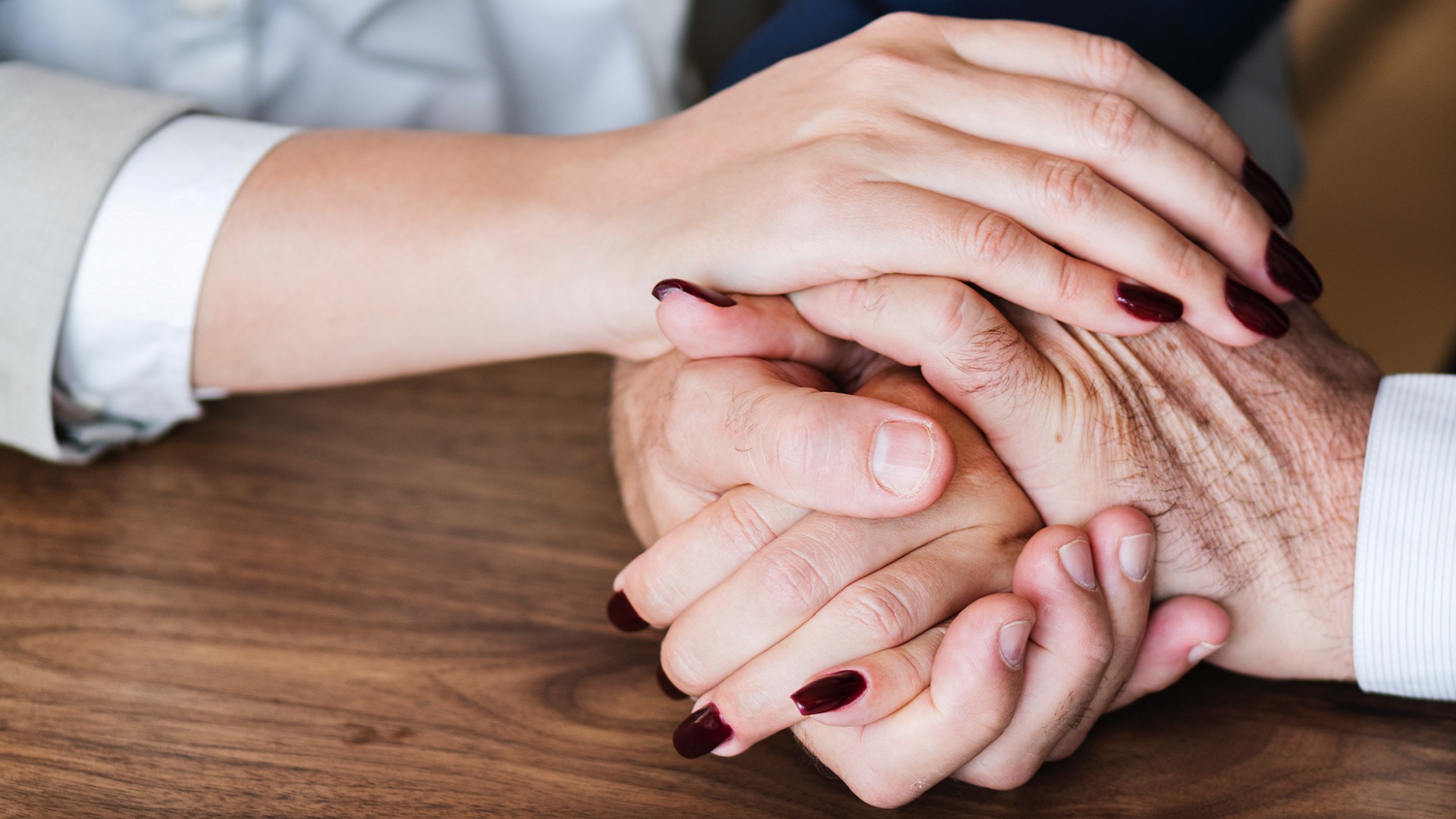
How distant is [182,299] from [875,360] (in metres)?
0.44

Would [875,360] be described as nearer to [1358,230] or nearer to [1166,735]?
[1166,735]

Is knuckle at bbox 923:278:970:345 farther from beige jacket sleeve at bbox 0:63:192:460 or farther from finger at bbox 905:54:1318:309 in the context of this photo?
beige jacket sleeve at bbox 0:63:192:460

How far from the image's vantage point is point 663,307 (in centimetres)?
51

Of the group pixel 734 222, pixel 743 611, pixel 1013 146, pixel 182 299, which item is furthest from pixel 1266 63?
pixel 182 299

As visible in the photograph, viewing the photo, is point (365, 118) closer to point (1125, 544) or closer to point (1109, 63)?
point (1109, 63)

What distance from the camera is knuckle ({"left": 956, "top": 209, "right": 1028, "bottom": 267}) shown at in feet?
1.60

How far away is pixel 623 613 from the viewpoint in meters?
0.51

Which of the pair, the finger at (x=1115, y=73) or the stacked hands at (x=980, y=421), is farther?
the finger at (x=1115, y=73)

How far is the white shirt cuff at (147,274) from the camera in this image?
0.60 meters

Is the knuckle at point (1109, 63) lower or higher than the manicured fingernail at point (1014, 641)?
higher

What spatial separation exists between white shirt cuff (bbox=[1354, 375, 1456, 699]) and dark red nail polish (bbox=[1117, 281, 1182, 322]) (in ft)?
0.44

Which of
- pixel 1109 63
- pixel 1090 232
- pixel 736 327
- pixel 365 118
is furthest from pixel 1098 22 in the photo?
pixel 365 118

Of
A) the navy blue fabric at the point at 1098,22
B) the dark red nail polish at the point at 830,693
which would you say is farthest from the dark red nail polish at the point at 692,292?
the navy blue fabric at the point at 1098,22

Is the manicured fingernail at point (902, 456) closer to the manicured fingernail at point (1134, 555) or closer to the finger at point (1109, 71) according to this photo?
the manicured fingernail at point (1134, 555)
